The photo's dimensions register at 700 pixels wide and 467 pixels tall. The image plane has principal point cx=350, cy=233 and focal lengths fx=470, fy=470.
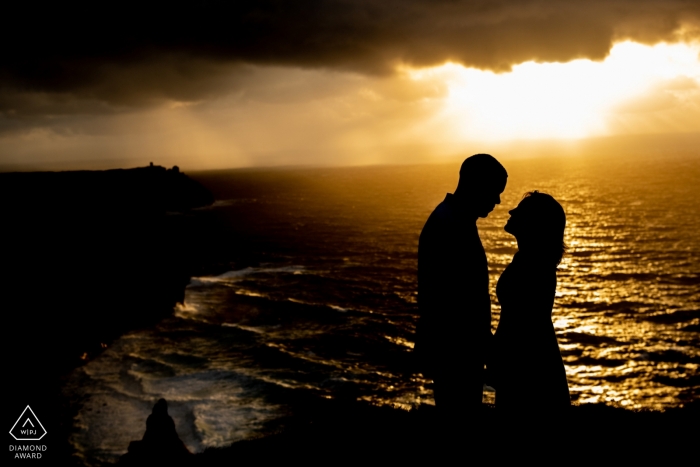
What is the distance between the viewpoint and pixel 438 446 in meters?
5.69

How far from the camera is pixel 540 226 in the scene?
16.1ft

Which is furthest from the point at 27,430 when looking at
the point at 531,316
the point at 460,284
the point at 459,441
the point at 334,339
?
the point at 531,316

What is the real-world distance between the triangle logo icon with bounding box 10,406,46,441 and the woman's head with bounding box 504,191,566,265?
63.4ft

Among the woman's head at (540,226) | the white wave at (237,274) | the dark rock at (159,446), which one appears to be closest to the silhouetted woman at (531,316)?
the woman's head at (540,226)

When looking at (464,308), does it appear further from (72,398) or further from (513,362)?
(72,398)

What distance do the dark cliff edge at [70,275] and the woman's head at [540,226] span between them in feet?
74.8

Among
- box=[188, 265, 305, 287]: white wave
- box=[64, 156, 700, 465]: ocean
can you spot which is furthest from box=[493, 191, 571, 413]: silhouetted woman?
box=[188, 265, 305, 287]: white wave

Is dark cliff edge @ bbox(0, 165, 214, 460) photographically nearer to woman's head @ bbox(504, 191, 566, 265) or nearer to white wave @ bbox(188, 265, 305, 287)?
white wave @ bbox(188, 265, 305, 287)

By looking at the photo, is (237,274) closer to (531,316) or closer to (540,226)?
(531,316)

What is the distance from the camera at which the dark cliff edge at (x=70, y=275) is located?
82.7 ft

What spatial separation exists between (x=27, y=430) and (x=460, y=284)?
20.4 meters

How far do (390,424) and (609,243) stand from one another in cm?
5501

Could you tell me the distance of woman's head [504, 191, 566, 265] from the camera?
191 inches

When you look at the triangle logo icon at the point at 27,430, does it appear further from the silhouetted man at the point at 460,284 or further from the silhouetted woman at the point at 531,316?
the silhouetted woman at the point at 531,316
